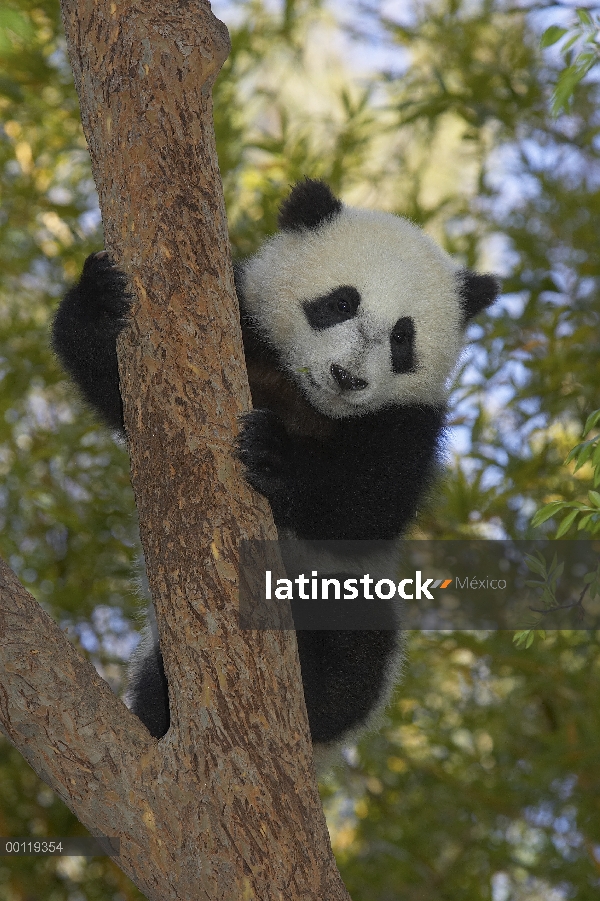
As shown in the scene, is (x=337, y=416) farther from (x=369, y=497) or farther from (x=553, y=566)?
(x=553, y=566)

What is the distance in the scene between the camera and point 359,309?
291 centimetres

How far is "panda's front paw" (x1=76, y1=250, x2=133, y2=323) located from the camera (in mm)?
2416

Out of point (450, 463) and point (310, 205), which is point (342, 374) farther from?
point (450, 463)

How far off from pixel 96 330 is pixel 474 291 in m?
1.39

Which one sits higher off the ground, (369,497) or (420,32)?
(420,32)

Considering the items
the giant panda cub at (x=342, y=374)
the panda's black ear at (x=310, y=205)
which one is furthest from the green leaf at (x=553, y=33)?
the panda's black ear at (x=310, y=205)

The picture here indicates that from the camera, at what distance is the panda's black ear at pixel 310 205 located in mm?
3164

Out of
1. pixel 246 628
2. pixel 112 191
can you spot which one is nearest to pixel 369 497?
pixel 246 628

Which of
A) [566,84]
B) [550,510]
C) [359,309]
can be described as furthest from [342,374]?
[566,84]

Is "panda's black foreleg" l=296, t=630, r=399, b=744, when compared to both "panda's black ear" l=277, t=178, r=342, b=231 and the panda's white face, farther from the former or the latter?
"panda's black ear" l=277, t=178, r=342, b=231

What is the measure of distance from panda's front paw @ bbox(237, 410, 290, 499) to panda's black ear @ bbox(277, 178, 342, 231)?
3.23ft

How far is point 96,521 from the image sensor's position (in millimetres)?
4383

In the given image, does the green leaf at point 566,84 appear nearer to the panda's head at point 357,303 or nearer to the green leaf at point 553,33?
the green leaf at point 553,33

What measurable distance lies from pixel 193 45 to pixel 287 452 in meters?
1.07
